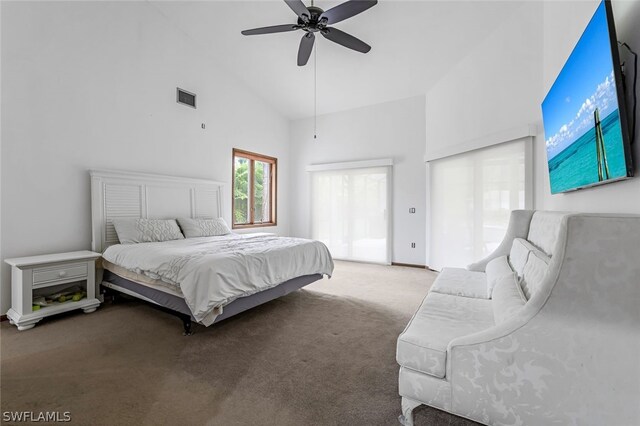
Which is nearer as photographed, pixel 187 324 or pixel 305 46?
pixel 187 324

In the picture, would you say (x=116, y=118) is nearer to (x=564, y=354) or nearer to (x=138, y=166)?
(x=138, y=166)

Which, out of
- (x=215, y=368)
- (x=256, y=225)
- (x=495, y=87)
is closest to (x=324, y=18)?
(x=495, y=87)

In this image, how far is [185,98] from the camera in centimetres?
438

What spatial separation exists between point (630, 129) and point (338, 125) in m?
5.14

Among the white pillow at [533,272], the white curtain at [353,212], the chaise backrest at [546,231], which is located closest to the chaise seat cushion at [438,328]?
the white pillow at [533,272]

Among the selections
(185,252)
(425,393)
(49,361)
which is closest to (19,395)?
(49,361)

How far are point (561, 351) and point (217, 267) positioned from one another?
7.14ft

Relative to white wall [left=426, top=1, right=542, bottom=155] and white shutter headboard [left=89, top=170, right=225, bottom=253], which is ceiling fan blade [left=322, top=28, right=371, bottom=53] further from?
white shutter headboard [left=89, top=170, right=225, bottom=253]

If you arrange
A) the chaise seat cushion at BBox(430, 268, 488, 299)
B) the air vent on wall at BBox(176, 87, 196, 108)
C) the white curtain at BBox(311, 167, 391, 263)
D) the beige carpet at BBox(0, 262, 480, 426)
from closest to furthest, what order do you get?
the beige carpet at BBox(0, 262, 480, 426), the chaise seat cushion at BBox(430, 268, 488, 299), the air vent on wall at BBox(176, 87, 196, 108), the white curtain at BBox(311, 167, 391, 263)

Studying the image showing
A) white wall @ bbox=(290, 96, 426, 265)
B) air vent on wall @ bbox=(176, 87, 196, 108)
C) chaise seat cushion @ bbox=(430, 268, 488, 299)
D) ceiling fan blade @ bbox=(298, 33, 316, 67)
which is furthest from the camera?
white wall @ bbox=(290, 96, 426, 265)

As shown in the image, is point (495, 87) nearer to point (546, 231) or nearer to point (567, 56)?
point (567, 56)

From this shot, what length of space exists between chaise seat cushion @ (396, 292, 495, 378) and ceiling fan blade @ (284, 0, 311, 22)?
2.77 metres

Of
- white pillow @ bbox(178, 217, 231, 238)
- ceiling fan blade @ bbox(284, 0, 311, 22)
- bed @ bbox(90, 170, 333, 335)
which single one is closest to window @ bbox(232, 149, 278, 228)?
white pillow @ bbox(178, 217, 231, 238)

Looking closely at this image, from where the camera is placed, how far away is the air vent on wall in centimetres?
429
